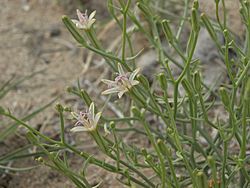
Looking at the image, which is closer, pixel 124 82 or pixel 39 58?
pixel 124 82

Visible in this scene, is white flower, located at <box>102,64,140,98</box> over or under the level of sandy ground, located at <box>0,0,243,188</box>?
over

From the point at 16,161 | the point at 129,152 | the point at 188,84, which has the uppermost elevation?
the point at 188,84

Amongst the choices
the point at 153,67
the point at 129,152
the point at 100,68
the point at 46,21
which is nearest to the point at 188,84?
the point at 129,152

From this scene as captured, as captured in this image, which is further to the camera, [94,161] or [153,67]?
[153,67]

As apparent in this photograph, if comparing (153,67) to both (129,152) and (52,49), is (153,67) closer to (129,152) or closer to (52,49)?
(52,49)

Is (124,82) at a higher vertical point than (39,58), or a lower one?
higher

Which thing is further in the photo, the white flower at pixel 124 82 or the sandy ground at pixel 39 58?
the sandy ground at pixel 39 58

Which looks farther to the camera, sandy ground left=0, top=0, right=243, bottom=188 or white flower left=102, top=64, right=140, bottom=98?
sandy ground left=0, top=0, right=243, bottom=188

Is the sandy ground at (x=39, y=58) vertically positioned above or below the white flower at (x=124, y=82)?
below
